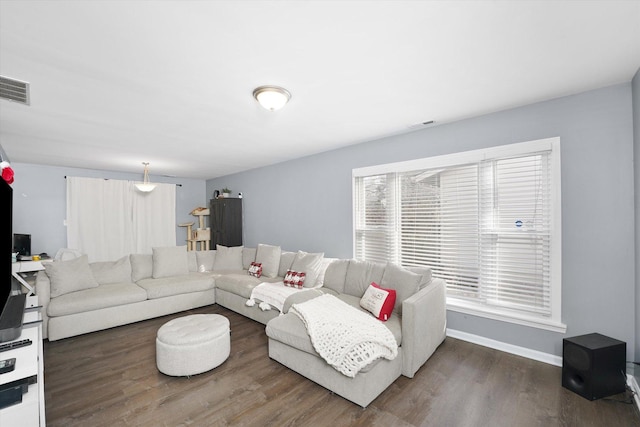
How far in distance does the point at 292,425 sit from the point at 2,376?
160 cm

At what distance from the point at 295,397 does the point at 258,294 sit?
1.66 m

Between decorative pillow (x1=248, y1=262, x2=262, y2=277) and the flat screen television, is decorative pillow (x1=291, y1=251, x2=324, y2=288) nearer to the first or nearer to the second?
decorative pillow (x1=248, y1=262, x2=262, y2=277)

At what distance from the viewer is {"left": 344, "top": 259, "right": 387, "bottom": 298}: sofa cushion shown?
3295mm

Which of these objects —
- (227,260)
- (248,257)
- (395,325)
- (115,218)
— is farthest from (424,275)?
(115,218)

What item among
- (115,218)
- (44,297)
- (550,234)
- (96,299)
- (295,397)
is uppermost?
(115,218)

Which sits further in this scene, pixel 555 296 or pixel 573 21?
pixel 555 296

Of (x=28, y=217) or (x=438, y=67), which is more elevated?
(x=438, y=67)

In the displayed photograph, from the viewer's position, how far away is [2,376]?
1.31 meters

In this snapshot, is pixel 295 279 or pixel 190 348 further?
pixel 295 279

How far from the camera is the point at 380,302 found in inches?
107

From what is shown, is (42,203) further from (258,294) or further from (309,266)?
(309,266)

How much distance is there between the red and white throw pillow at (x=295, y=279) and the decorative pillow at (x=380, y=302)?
3.75 ft

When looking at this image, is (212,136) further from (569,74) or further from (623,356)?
(623,356)

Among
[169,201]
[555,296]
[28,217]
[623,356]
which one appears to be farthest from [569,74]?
[28,217]
